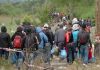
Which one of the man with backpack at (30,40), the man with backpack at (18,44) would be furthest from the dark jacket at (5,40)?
the man with backpack at (30,40)

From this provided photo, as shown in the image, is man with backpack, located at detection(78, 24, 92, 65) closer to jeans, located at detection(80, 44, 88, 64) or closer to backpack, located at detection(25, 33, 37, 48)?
jeans, located at detection(80, 44, 88, 64)

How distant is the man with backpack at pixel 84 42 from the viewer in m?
17.8

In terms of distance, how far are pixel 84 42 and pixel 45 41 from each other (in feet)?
4.88

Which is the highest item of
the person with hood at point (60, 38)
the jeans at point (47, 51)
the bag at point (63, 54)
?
the person with hood at point (60, 38)

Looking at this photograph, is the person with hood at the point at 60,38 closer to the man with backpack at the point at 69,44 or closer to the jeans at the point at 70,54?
the man with backpack at the point at 69,44

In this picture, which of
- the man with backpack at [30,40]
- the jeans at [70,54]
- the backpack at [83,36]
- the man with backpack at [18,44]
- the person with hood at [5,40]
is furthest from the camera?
the jeans at [70,54]

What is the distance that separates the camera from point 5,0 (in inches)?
4368

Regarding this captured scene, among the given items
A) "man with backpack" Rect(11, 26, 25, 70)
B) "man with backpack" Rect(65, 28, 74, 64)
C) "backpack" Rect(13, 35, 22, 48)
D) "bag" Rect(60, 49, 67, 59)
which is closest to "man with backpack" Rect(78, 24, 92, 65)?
"man with backpack" Rect(65, 28, 74, 64)

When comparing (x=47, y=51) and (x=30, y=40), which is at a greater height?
(x=30, y=40)

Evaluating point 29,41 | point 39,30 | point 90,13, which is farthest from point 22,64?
point 90,13

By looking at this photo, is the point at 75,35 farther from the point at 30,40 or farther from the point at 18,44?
the point at 18,44

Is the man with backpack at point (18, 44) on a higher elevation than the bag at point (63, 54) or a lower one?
higher

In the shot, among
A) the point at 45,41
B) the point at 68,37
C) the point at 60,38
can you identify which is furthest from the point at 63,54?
the point at 45,41

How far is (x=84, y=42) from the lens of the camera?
17891 mm
